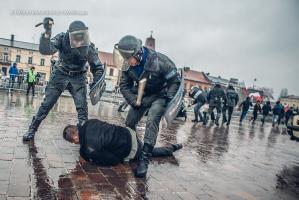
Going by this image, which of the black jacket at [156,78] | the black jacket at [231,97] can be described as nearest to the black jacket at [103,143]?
the black jacket at [156,78]

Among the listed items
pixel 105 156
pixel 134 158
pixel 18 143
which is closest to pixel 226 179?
pixel 134 158

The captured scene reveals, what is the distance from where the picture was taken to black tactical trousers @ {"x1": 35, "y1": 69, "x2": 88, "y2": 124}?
17.8 ft

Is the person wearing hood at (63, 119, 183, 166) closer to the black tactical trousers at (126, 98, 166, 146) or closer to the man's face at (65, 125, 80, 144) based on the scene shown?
the black tactical trousers at (126, 98, 166, 146)

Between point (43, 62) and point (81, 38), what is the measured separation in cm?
7906

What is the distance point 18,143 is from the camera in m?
4.91

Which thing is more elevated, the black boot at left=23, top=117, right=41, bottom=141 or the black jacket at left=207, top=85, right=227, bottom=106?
the black jacket at left=207, top=85, right=227, bottom=106

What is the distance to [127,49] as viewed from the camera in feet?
13.9

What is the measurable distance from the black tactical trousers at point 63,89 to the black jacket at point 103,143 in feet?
4.10

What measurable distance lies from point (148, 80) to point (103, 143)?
3.59ft

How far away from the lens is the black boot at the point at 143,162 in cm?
407

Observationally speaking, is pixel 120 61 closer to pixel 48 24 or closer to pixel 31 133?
pixel 48 24

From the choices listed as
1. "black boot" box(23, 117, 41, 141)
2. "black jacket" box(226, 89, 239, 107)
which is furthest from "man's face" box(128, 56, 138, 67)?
"black jacket" box(226, 89, 239, 107)

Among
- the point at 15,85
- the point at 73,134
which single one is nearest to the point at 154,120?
the point at 73,134

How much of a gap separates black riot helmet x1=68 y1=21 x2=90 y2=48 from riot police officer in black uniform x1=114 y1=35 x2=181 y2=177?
988 mm
